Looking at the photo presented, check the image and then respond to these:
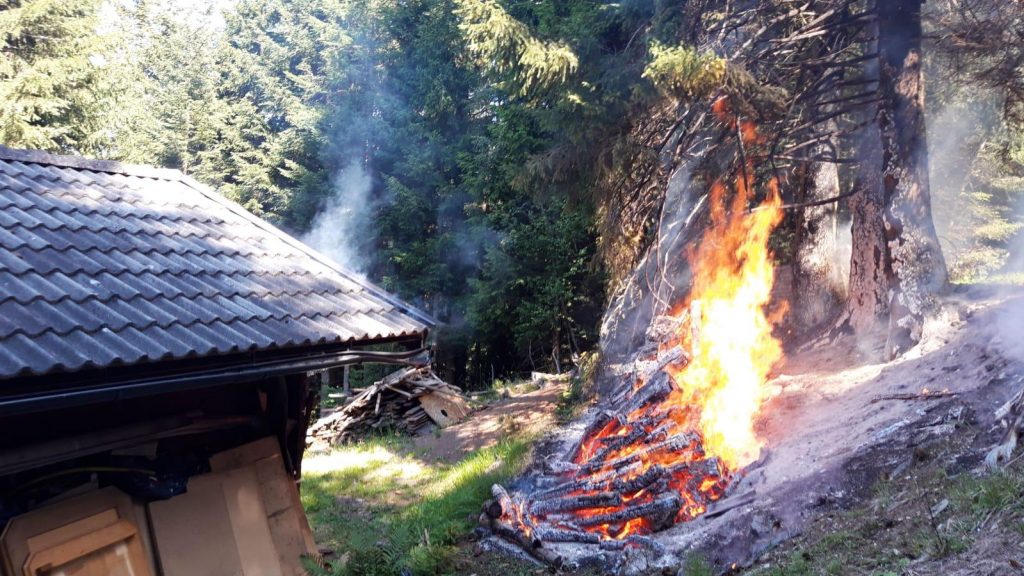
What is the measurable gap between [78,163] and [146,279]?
2.07 meters

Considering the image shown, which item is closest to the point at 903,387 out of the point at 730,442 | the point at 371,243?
the point at 730,442

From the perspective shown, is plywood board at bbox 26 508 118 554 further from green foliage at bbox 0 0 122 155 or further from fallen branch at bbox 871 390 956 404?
green foliage at bbox 0 0 122 155

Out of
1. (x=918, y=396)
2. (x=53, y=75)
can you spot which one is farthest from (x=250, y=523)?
(x=53, y=75)

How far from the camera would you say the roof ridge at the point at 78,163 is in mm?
5633

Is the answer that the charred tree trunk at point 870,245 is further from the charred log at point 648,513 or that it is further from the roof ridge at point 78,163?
the roof ridge at point 78,163

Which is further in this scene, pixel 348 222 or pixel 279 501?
pixel 348 222

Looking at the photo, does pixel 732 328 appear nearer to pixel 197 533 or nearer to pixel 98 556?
pixel 197 533

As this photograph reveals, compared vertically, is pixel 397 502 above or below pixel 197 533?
below

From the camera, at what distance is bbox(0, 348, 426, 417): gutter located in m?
3.28

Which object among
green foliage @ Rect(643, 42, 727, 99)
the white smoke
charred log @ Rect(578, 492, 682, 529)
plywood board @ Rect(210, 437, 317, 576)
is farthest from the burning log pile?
the white smoke

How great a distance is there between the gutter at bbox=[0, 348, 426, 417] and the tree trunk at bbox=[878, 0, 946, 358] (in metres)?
7.47

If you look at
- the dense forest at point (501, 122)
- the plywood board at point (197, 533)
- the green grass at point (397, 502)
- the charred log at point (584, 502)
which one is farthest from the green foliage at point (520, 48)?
the plywood board at point (197, 533)

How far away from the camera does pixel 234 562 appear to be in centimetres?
508

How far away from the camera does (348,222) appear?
89.1 ft
